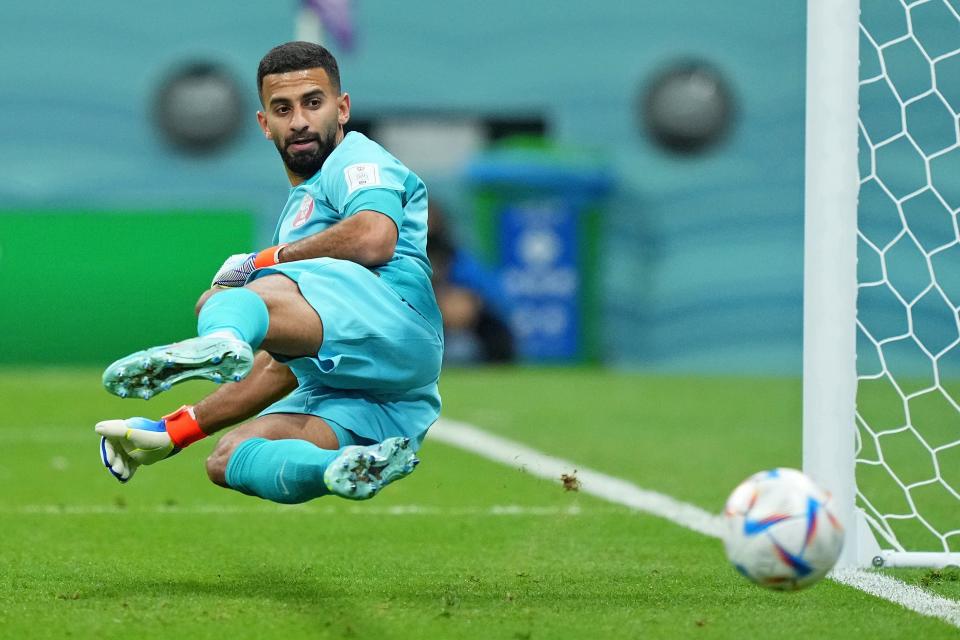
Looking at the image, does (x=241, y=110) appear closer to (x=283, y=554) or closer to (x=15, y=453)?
(x=15, y=453)

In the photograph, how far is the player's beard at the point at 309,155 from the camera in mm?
4621

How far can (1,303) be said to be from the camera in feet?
46.2

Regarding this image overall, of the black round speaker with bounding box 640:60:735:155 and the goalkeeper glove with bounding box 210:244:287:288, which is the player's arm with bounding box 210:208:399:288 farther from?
the black round speaker with bounding box 640:60:735:155

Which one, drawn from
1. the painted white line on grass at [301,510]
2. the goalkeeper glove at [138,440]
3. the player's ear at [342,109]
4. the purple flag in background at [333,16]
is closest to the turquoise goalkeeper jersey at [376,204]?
the player's ear at [342,109]

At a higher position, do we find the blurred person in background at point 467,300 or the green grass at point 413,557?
the green grass at point 413,557

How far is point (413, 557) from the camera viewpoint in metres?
5.06

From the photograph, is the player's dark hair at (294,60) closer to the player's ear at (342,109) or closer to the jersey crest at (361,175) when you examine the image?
the player's ear at (342,109)

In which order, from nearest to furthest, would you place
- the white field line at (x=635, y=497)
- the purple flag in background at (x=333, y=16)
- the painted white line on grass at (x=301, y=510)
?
the white field line at (x=635, y=497) < the painted white line on grass at (x=301, y=510) < the purple flag in background at (x=333, y=16)

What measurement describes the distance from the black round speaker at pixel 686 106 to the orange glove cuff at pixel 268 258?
12831mm

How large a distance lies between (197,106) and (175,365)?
13.5 meters

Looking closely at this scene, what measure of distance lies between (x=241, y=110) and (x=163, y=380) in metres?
13.5

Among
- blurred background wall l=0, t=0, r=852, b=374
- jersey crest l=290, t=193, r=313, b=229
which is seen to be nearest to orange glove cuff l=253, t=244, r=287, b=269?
jersey crest l=290, t=193, r=313, b=229

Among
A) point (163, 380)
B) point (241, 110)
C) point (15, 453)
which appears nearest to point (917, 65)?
point (241, 110)

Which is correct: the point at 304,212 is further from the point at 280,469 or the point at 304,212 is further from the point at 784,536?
the point at 784,536
